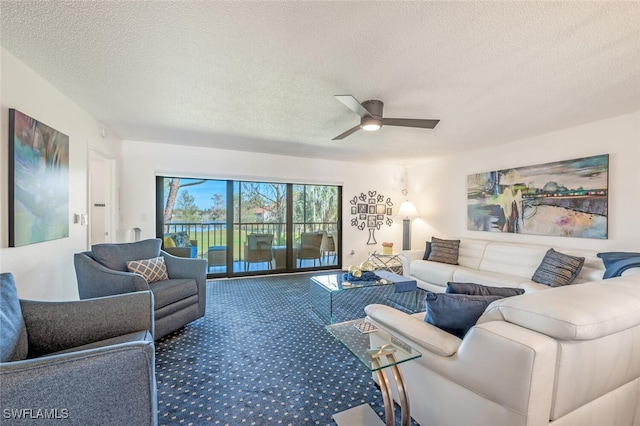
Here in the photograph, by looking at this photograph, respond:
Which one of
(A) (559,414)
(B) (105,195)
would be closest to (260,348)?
(A) (559,414)

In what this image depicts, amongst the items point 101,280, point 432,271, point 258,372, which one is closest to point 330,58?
point 258,372

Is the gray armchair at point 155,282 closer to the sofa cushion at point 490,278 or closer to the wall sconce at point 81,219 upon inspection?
the wall sconce at point 81,219

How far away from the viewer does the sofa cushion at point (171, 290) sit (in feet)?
8.47

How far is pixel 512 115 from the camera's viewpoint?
3.07 meters

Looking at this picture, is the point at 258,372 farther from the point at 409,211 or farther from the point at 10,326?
the point at 409,211

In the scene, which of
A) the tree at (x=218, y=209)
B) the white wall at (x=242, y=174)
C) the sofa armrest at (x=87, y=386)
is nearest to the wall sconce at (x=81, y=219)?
the white wall at (x=242, y=174)

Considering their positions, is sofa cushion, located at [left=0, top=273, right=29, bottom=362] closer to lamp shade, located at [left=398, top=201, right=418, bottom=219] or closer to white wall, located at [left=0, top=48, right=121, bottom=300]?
white wall, located at [left=0, top=48, right=121, bottom=300]

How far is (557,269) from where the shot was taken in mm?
2996

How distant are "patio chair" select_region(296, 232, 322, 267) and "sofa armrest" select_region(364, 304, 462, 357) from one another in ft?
12.8

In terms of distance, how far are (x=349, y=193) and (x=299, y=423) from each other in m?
4.63

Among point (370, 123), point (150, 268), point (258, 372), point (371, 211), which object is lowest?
→ point (258, 372)

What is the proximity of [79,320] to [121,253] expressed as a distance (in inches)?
56.3

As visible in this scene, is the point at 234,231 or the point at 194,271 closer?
the point at 194,271

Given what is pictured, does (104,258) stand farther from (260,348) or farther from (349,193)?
(349,193)
